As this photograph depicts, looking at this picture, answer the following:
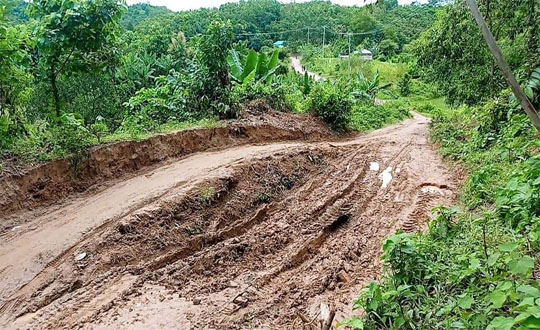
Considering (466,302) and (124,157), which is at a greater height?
(466,302)

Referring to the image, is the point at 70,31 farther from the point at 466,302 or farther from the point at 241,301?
the point at 466,302

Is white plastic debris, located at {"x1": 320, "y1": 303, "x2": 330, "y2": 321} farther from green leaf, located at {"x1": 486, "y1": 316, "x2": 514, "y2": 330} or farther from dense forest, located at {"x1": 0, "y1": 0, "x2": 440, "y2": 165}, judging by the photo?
dense forest, located at {"x1": 0, "y1": 0, "x2": 440, "y2": 165}

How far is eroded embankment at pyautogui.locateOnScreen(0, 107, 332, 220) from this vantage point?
647cm

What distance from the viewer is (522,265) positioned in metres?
2.53

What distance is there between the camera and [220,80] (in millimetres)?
11234

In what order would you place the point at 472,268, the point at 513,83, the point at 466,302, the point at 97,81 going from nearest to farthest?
1. the point at 513,83
2. the point at 466,302
3. the point at 472,268
4. the point at 97,81

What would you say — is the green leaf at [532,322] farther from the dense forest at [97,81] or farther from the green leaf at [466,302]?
the dense forest at [97,81]

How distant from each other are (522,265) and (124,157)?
7260 mm

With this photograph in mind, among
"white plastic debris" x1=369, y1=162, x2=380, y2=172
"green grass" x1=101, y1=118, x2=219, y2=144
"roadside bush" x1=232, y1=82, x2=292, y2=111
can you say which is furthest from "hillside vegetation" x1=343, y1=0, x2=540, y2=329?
"green grass" x1=101, y1=118, x2=219, y2=144

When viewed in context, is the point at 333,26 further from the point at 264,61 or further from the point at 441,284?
the point at 441,284

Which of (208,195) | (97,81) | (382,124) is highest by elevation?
(97,81)

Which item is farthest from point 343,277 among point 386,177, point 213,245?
point 386,177

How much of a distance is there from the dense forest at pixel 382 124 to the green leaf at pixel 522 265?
12 mm

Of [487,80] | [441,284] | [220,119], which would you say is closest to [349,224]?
[441,284]
